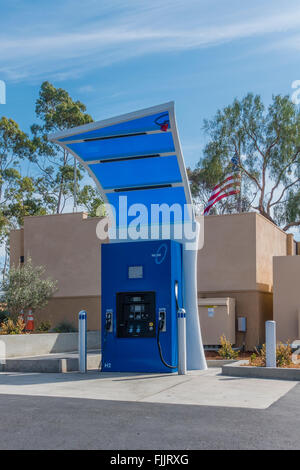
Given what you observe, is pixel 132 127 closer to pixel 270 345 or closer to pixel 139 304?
pixel 139 304

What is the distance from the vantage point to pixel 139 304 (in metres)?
12.2

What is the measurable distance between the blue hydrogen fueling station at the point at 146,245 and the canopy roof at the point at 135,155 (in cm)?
2

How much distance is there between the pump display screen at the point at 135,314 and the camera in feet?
39.6

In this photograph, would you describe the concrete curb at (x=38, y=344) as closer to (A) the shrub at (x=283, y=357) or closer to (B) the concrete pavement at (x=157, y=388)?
(B) the concrete pavement at (x=157, y=388)

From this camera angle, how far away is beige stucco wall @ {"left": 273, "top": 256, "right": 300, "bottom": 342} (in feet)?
64.1

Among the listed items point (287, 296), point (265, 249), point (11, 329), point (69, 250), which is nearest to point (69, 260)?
point (69, 250)

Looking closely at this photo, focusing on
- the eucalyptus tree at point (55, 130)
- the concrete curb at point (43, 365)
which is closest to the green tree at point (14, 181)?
the eucalyptus tree at point (55, 130)

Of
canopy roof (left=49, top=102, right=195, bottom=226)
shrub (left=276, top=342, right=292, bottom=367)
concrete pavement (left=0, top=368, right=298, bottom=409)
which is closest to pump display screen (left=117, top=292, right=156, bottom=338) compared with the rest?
concrete pavement (left=0, top=368, right=298, bottom=409)

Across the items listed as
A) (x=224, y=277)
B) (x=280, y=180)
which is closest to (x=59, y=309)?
(x=224, y=277)

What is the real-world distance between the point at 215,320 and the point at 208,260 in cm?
278

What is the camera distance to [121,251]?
12.5 meters

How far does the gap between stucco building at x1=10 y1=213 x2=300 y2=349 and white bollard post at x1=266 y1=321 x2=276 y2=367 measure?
832 cm
